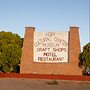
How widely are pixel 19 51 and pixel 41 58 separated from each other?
467 centimetres

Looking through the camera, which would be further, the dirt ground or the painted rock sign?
the painted rock sign

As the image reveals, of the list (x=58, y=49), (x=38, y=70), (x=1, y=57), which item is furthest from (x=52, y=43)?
(x=1, y=57)

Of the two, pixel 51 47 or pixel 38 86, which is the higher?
pixel 51 47

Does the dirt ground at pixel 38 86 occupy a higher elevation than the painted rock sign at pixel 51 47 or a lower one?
lower

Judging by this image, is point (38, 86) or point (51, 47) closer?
point (38, 86)

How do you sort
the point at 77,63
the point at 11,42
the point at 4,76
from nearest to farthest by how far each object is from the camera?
the point at 4,76 < the point at 77,63 < the point at 11,42

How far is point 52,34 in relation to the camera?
2227 inches

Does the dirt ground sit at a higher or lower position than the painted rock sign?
lower

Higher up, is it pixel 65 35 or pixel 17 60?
pixel 65 35

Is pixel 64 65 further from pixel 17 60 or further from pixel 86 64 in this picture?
pixel 17 60

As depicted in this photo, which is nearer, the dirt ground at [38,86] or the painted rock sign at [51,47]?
the dirt ground at [38,86]

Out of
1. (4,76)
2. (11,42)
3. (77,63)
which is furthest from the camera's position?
(11,42)

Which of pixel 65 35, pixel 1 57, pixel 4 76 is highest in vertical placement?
pixel 65 35

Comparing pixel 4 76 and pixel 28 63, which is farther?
pixel 28 63
